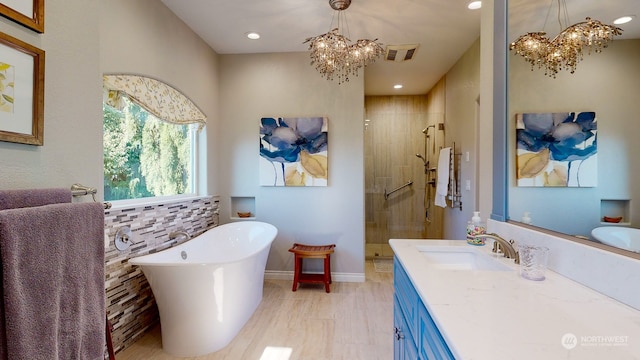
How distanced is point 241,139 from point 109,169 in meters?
1.68

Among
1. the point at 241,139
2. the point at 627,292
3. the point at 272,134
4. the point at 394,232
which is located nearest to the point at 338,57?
the point at 272,134

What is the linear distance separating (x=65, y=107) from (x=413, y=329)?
165 cm

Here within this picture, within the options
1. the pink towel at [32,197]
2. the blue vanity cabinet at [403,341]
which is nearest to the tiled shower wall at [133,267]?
the pink towel at [32,197]

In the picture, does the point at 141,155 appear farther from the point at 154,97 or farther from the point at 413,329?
the point at 413,329

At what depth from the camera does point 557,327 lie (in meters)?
0.77

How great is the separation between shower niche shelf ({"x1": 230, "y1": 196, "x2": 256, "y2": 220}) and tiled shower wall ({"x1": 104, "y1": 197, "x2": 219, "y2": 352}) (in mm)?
904

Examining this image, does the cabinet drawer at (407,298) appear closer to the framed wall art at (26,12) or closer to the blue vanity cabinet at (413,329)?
the blue vanity cabinet at (413,329)

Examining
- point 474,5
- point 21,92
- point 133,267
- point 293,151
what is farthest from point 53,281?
point 474,5

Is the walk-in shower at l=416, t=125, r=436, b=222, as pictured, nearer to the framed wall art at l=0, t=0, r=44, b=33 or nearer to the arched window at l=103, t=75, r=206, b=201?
the arched window at l=103, t=75, r=206, b=201

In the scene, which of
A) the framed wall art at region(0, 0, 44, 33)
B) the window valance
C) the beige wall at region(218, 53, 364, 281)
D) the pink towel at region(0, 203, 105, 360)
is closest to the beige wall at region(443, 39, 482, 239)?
the beige wall at region(218, 53, 364, 281)

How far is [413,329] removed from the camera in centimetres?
120

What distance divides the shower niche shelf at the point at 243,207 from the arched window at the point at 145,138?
0.62m

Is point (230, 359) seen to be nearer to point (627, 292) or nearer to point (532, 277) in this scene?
point (532, 277)

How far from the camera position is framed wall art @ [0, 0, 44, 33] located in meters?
0.89
